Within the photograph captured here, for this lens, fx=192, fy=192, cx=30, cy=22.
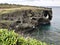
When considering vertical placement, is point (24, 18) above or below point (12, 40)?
below

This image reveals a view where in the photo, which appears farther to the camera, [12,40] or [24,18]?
[24,18]

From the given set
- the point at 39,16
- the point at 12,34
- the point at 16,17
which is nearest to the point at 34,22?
the point at 39,16

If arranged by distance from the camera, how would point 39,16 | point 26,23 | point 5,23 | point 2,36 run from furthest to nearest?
point 39,16, point 26,23, point 5,23, point 2,36

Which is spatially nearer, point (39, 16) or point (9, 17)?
point (9, 17)

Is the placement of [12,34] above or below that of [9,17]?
above

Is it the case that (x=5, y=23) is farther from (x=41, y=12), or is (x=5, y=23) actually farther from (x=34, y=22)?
(x=41, y=12)

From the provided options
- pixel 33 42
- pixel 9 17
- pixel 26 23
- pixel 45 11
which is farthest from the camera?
pixel 45 11

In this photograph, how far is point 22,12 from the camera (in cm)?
5325

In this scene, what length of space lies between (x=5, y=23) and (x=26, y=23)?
34.6 feet

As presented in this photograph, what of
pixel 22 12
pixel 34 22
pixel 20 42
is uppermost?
pixel 20 42

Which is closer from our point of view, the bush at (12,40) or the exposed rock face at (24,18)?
the bush at (12,40)

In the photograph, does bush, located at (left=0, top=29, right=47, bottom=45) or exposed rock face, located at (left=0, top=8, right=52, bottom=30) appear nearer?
bush, located at (left=0, top=29, right=47, bottom=45)

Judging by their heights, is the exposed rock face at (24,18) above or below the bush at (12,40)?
below

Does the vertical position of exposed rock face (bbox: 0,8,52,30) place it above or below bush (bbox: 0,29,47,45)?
below
